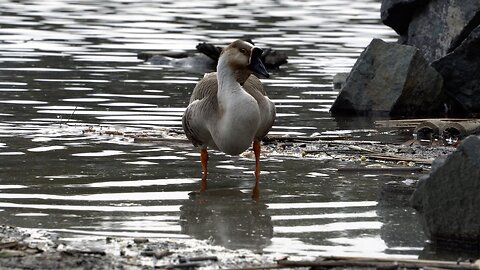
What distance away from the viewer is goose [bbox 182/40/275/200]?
10273 millimetres

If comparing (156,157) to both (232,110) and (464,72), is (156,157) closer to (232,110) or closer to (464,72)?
(232,110)

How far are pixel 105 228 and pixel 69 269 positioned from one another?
1.46 metres

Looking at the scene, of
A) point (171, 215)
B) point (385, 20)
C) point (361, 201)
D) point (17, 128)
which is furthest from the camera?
point (385, 20)

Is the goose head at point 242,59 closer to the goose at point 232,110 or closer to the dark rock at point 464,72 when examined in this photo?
the goose at point 232,110

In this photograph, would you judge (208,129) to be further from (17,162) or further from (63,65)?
(63,65)

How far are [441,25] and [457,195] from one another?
9.36m

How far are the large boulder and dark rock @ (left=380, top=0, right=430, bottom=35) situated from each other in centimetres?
164

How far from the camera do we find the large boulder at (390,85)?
15.6m

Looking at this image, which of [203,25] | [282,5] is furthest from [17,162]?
[282,5]

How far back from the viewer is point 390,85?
51.8ft

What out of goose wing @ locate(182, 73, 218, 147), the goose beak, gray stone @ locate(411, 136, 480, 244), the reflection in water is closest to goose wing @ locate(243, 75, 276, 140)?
goose wing @ locate(182, 73, 218, 147)

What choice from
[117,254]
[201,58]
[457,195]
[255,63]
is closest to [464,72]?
[255,63]

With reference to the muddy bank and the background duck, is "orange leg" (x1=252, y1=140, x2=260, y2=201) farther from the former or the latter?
the background duck

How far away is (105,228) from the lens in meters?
8.72
